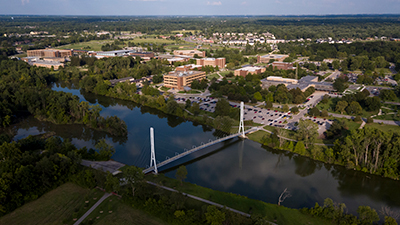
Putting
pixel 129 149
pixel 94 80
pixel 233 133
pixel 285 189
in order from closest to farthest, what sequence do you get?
pixel 285 189, pixel 129 149, pixel 233 133, pixel 94 80

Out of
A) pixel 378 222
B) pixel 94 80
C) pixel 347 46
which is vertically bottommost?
pixel 378 222

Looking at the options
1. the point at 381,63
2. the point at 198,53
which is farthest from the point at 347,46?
the point at 198,53

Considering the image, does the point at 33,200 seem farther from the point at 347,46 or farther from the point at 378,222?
the point at 347,46

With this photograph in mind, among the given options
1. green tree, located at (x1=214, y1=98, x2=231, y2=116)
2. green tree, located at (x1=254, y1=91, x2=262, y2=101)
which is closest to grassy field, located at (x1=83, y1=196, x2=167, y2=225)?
green tree, located at (x1=214, y1=98, x2=231, y2=116)

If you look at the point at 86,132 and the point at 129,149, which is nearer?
the point at 129,149

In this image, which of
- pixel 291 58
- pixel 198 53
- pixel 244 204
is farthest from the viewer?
pixel 198 53

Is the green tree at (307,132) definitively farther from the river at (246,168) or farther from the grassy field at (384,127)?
the grassy field at (384,127)
